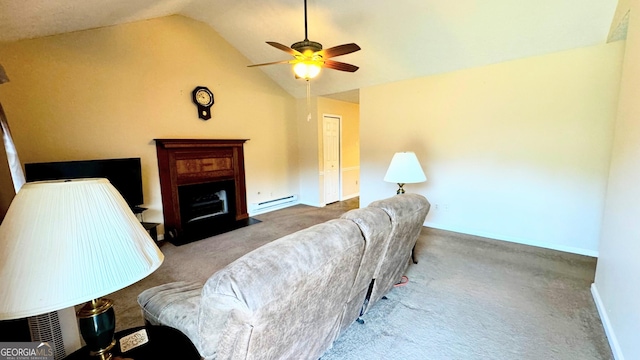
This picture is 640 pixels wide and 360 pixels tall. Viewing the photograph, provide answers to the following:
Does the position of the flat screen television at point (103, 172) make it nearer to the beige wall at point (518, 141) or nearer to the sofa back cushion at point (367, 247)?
the sofa back cushion at point (367, 247)

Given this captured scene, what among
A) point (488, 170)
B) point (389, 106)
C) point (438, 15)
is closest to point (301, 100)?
point (389, 106)

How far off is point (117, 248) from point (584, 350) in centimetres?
283

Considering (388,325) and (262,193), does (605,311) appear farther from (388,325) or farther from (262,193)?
(262,193)

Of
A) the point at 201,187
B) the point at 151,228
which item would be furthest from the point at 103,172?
the point at 201,187

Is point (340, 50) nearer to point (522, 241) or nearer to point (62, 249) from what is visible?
point (62, 249)

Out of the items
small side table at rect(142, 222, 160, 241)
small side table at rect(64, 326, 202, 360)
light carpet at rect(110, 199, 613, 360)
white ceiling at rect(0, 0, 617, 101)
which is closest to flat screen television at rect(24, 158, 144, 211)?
small side table at rect(142, 222, 160, 241)

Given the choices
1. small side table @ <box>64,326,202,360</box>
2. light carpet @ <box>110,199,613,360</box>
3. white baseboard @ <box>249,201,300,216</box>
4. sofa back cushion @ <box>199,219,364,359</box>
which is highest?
sofa back cushion @ <box>199,219,364,359</box>

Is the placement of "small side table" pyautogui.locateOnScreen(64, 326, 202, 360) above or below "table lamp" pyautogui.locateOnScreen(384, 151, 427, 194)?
below

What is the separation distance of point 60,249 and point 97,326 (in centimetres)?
37

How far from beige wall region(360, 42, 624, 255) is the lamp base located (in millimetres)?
4487

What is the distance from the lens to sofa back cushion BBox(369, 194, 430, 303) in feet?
6.53

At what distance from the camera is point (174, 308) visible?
144 cm

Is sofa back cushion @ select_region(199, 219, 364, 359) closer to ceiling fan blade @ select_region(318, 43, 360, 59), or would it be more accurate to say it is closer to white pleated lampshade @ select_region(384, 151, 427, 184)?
white pleated lampshade @ select_region(384, 151, 427, 184)

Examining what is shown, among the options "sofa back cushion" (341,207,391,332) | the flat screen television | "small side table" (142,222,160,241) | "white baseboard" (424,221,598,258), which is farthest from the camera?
"small side table" (142,222,160,241)
